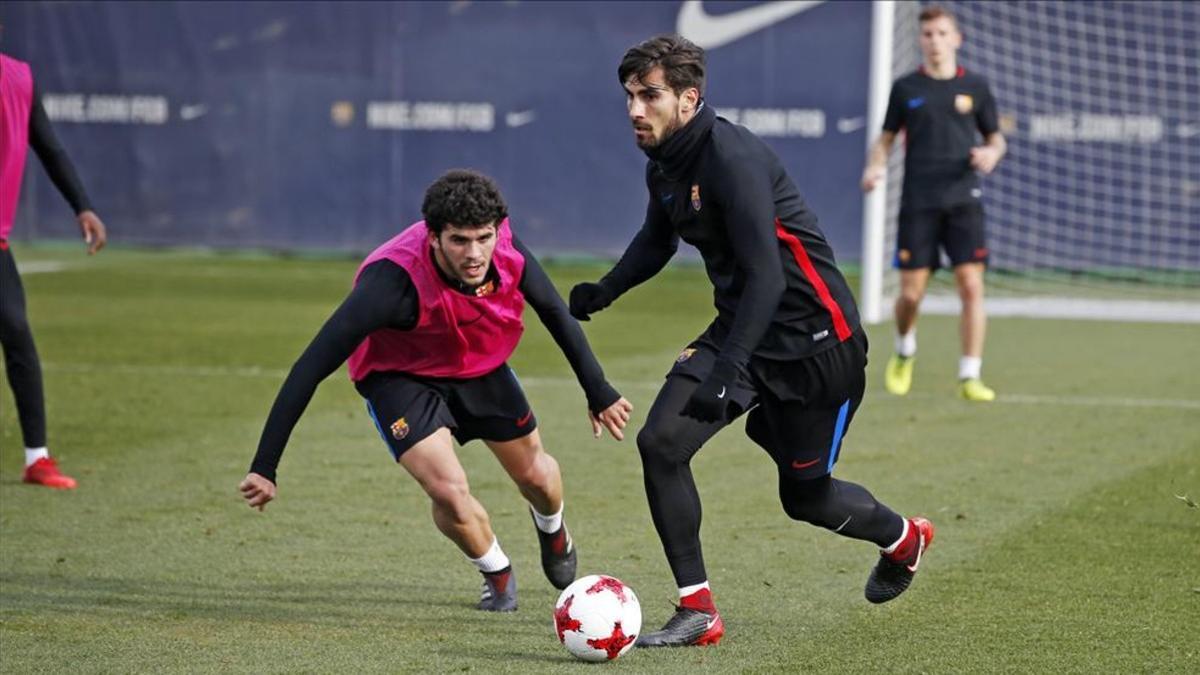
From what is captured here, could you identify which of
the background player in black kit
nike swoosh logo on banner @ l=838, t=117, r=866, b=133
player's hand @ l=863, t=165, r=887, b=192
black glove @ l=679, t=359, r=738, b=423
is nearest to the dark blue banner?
nike swoosh logo on banner @ l=838, t=117, r=866, b=133

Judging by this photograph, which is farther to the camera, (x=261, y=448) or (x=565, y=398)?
(x=565, y=398)

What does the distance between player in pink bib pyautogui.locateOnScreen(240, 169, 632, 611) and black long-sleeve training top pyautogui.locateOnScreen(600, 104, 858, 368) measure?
495mm

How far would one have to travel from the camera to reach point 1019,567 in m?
6.85

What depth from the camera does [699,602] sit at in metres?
5.71

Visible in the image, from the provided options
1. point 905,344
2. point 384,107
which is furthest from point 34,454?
point 384,107

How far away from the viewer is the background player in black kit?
5.46m

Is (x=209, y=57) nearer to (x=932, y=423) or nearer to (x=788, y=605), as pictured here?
(x=932, y=423)

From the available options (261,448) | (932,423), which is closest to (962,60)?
(932,423)

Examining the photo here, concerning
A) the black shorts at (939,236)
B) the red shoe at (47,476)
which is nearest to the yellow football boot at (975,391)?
the black shorts at (939,236)

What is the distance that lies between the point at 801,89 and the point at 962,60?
1916 millimetres

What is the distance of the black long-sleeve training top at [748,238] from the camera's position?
543cm

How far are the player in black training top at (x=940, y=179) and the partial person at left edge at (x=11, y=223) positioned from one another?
4.95 metres

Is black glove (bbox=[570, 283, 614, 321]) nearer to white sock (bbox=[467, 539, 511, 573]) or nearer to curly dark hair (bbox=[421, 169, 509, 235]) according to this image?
curly dark hair (bbox=[421, 169, 509, 235])

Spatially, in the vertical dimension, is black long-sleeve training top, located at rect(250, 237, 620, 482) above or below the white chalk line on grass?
above
